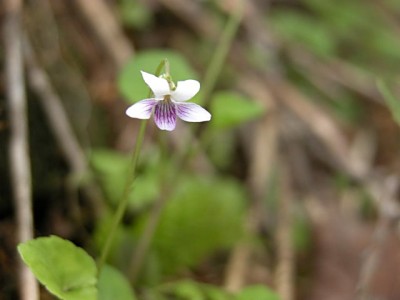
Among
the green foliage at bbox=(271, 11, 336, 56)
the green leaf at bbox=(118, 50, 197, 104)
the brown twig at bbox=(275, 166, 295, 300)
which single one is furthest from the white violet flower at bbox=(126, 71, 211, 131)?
the green foliage at bbox=(271, 11, 336, 56)

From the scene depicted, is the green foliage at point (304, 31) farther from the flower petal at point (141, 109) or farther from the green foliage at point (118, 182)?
the flower petal at point (141, 109)

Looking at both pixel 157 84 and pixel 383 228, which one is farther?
pixel 383 228

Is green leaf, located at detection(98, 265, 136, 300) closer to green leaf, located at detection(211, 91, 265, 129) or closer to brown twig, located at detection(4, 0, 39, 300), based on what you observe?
brown twig, located at detection(4, 0, 39, 300)

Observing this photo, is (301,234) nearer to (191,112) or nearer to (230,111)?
(230,111)

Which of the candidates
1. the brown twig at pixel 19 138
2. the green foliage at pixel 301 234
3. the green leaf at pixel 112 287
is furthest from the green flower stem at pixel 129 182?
the green foliage at pixel 301 234

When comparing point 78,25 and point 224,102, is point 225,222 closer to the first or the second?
point 224,102

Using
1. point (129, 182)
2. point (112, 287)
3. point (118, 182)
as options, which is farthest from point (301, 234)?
point (129, 182)

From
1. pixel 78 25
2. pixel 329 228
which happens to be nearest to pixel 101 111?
pixel 78 25
